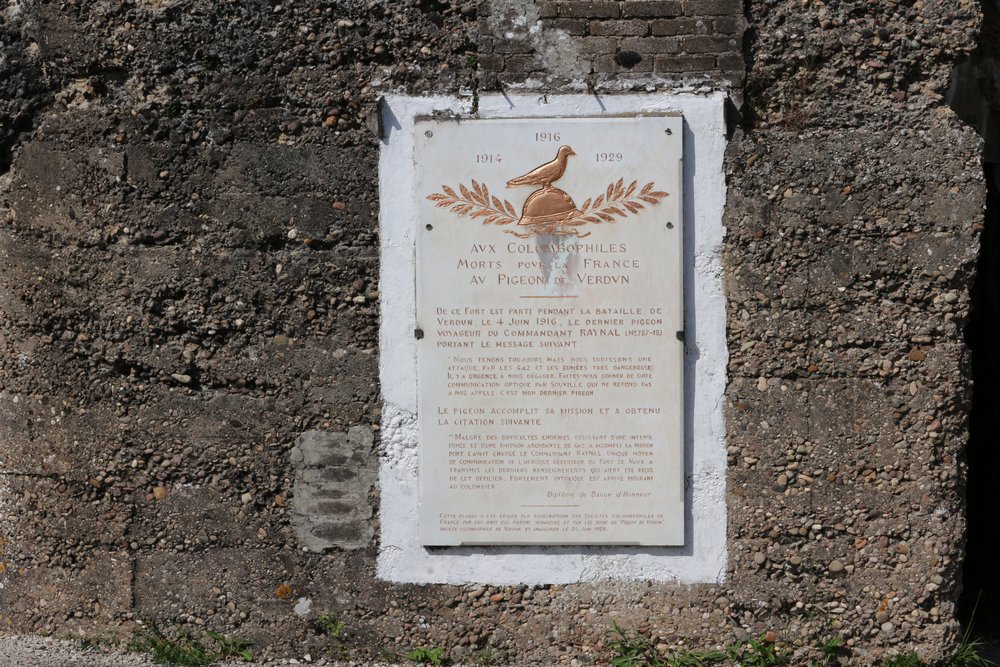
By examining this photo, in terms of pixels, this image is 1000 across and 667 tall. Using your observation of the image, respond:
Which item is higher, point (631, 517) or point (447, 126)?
point (447, 126)

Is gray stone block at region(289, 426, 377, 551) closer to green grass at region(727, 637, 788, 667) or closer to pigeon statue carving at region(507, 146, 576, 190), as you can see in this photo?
pigeon statue carving at region(507, 146, 576, 190)

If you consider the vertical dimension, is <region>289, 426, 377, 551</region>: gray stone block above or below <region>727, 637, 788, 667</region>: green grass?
above

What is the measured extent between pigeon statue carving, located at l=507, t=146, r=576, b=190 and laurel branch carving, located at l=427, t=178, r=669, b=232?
11 centimetres

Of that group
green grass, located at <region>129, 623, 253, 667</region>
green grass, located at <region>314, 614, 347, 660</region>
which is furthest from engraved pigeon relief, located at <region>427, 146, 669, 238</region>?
green grass, located at <region>129, 623, 253, 667</region>

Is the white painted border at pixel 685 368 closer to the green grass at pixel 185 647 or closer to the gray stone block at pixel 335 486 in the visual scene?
the gray stone block at pixel 335 486

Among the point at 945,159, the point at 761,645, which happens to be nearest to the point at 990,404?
the point at 945,159

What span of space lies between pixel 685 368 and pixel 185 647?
2.14 m

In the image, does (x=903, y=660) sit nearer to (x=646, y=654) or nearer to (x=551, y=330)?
(x=646, y=654)

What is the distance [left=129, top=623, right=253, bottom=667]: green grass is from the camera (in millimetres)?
3043

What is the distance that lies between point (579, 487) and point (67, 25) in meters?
2.58

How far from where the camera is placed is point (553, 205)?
9.81ft

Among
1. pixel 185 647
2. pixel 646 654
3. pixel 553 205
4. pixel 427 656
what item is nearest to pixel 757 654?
pixel 646 654

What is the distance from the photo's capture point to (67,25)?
3.09 m

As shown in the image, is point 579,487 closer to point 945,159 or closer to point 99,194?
point 945,159
